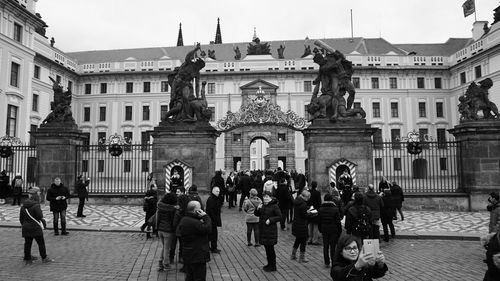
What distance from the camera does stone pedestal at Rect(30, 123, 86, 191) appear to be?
17.6m

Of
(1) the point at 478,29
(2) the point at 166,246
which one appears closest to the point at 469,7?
(1) the point at 478,29

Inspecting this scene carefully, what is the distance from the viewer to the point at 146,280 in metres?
6.89

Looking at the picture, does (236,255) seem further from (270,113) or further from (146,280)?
(270,113)

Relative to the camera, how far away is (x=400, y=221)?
13633 millimetres

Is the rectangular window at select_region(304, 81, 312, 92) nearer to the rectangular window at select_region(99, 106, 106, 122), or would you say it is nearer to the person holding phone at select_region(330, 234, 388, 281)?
the rectangular window at select_region(99, 106, 106, 122)

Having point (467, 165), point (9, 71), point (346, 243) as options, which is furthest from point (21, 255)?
point (9, 71)

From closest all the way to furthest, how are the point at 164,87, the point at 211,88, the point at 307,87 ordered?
the point at 307,87 → the point at 211,88 → the point at 164,87

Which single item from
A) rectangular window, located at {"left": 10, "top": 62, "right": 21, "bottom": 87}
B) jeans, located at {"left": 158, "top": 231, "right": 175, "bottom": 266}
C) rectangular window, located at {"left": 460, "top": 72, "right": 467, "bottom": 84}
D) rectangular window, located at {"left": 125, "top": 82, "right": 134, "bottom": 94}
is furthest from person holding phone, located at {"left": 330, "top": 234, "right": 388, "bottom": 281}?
rectangular window, located at {"left": 125, "top": 82, "right": 134, "bottom": 94}

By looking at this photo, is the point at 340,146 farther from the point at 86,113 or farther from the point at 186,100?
the point at 86,113

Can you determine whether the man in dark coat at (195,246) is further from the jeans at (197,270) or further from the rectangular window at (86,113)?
the rectangular window at (86,113)

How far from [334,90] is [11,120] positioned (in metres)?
28.5

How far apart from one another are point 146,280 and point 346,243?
435 centimetres

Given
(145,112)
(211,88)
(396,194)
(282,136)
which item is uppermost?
(211,88)

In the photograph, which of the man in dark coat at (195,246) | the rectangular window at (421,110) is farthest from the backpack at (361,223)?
the rectangular window at (421,110)
